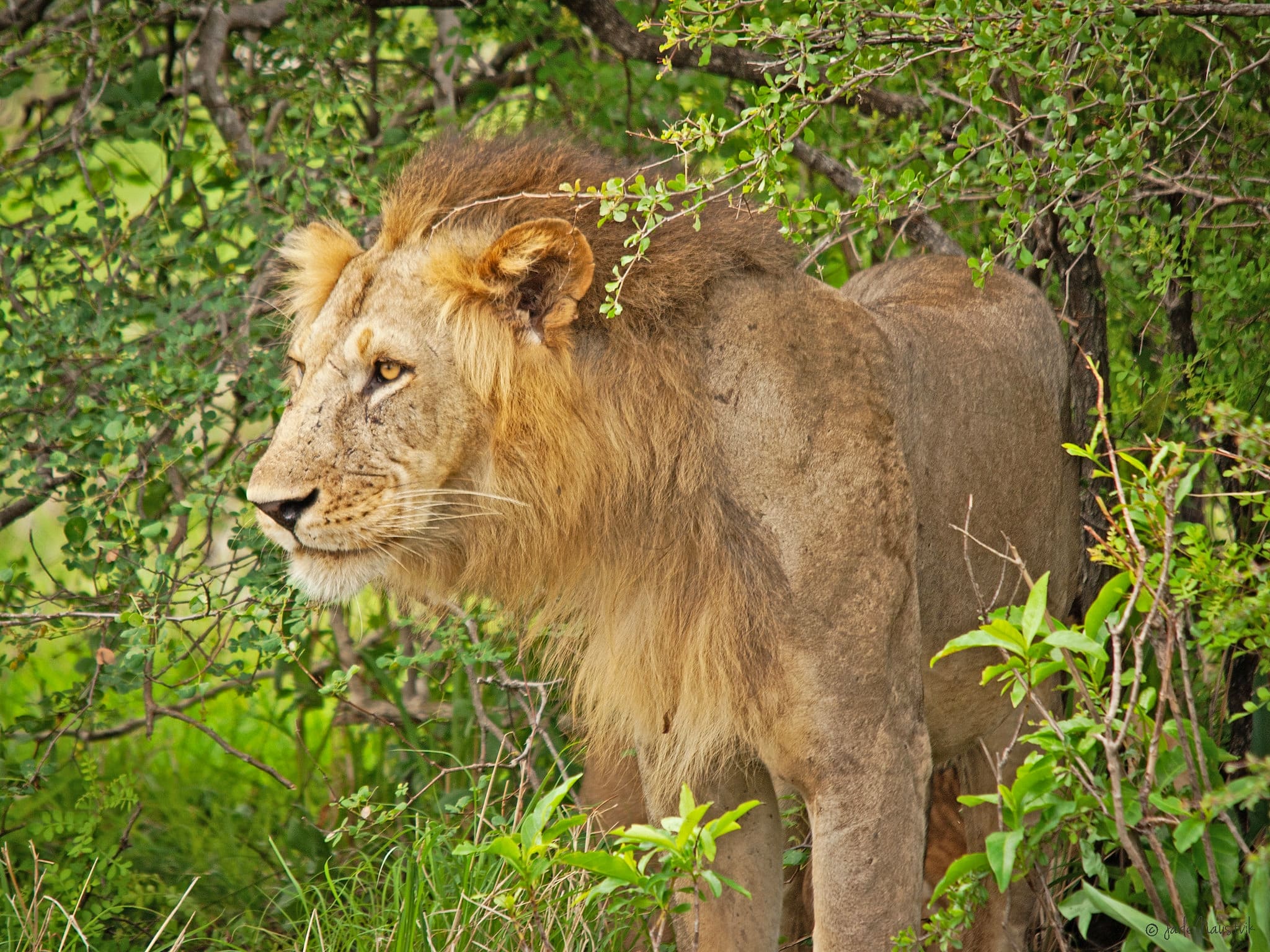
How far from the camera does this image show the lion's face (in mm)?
2576

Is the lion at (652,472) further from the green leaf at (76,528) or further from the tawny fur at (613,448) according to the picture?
the green leaf at (76,528)

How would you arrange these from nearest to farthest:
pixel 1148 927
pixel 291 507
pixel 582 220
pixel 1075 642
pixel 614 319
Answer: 1. pixel 1075 642
2. pixel 1148 927
3. pixel 291 507
4. pixel 614 319
5. pixel 582 220

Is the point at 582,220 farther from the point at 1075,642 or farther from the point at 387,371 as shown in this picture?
the point at 1075,642

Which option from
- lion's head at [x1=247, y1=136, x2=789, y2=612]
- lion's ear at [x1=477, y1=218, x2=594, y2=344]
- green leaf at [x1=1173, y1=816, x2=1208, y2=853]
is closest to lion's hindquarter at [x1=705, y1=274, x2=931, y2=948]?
lion's head at [x1=247, y1=136, x2=789, y2=612]

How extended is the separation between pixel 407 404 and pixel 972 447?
1326 millimetres

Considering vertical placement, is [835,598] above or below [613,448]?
below

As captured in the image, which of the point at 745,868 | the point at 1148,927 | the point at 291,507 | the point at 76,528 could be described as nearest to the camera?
the point at 1148,927

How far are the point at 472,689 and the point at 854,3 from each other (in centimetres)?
210

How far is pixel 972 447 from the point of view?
10.6ft

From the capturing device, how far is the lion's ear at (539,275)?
2.60 m

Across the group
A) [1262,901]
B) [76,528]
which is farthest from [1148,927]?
[76,528]

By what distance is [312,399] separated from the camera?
2.63m

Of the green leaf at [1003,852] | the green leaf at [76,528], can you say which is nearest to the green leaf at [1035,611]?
the green leaf at [1003,852]

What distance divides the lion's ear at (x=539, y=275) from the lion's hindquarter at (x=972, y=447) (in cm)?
71
